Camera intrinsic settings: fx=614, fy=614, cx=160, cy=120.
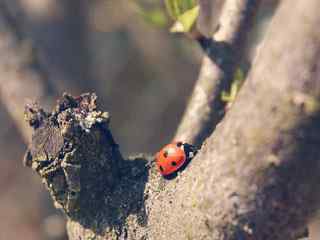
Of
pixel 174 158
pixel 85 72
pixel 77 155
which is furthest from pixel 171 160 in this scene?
pixel 85 72

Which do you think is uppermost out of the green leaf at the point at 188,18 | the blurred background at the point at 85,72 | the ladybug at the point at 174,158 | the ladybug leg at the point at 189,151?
the green leaf at the point at 188,18

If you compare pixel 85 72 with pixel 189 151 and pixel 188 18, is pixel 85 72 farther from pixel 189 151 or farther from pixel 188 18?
pixel 189 151

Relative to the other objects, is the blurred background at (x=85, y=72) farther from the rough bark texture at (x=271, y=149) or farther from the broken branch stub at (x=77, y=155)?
the rough bark texture at (x=271, y=149)

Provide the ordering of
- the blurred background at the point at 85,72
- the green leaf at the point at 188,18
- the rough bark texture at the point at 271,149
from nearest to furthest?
the rough bark texture at the point at 271,149, the green leaf at the point at 188,18, the blurred background at the point at 85,72

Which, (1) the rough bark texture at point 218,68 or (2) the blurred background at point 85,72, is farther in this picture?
(2) the blurred background at point 85,72

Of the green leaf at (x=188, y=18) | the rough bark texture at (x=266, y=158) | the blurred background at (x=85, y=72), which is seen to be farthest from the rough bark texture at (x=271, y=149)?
the blurred background at (x=85, y=72)

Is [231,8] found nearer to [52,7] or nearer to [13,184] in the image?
[52,7]

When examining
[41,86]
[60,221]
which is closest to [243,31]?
[41,86]
